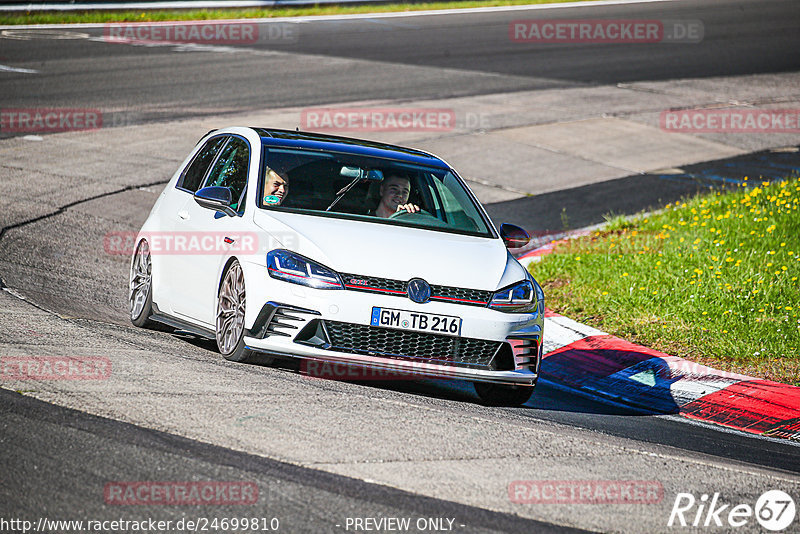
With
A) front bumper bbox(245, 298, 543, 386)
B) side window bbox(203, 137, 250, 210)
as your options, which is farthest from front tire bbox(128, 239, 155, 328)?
front bumper bbox(245, 298, 543, 386)

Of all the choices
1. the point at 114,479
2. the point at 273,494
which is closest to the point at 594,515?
the point at 273,494

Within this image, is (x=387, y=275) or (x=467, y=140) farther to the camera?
(x=467, y=140)

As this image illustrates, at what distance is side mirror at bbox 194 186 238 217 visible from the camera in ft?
24.6

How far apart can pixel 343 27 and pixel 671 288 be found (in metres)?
21.6

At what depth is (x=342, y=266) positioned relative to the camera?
22.3 ft

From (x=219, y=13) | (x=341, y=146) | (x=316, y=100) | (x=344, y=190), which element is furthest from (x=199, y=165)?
(x=219, y=13)

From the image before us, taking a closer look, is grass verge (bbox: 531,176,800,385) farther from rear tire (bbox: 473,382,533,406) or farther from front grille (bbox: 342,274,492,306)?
front grille (bbox: 342,274,492,306)

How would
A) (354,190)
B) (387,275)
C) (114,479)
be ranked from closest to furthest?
(114,479) → (387,275) → (354,190)

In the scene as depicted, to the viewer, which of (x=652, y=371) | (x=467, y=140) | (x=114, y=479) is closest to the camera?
(x=114, y=479)

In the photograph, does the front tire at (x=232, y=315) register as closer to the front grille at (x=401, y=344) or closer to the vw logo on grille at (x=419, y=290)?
the front grille at (x=401, y=344)

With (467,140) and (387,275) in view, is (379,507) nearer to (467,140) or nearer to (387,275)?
(387,275)

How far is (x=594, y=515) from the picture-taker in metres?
4.93

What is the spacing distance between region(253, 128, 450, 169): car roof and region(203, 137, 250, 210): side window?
0.60ft

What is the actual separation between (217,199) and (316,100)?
13139 mm
